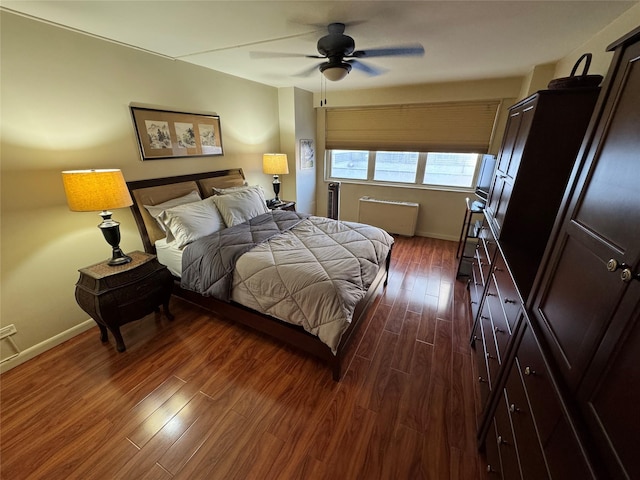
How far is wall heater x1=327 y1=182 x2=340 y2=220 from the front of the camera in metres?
4.80

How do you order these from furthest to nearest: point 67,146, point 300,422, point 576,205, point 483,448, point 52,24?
point 67,146, point 52,24, point 300,422, point 483,448, point 576,205

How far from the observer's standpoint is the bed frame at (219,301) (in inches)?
74.8

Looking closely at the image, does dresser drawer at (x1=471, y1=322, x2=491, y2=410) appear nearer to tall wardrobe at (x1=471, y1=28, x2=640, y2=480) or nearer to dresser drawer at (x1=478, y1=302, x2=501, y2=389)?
dresser drawer at (x1=478, y1=302, x2=501, y2=389)

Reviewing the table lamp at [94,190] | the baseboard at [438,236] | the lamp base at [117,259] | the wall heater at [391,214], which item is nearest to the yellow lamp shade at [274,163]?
the wall heater at [391,214]

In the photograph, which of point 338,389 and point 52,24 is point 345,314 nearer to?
point 338,389

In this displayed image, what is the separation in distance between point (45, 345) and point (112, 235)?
1.02m

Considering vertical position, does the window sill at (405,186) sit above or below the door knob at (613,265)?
below

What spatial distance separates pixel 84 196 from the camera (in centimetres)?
179

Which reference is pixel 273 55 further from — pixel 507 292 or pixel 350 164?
pixel 507 292

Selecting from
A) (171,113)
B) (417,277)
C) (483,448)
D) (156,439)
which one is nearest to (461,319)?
(417,277)

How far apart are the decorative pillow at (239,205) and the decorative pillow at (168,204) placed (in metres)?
0.22

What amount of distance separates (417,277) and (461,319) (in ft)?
2.68

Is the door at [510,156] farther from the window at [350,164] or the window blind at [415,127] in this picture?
the window at [350,164]

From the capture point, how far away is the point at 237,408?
5.44 feet
